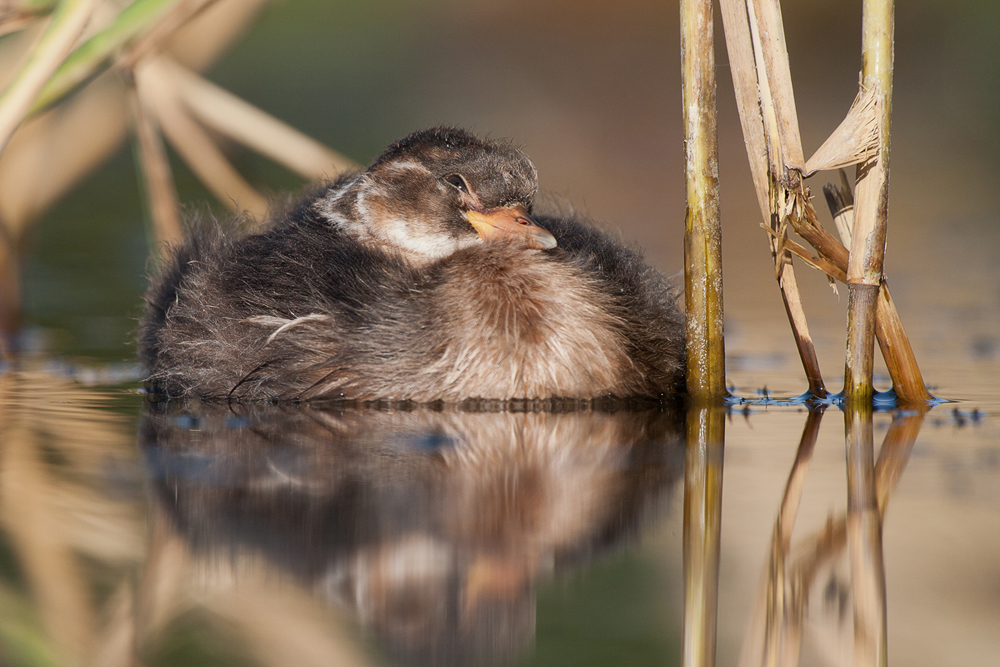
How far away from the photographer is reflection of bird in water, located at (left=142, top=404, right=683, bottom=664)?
288 cm

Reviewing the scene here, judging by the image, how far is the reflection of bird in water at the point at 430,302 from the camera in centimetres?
496

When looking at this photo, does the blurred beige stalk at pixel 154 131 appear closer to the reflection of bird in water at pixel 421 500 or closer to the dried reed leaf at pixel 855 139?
the reflection of bird in water at pixel 421 500

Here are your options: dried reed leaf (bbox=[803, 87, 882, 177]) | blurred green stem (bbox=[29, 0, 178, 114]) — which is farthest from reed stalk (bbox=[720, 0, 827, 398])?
blurred green stem (bbox=[29, 0, 178, 114])

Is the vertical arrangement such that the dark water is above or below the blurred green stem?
below

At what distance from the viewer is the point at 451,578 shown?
9.86ft

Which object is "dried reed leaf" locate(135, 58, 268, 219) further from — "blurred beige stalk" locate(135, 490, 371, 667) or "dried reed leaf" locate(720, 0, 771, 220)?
"blurred beige stalk" locate(135, 490, 371, 667)

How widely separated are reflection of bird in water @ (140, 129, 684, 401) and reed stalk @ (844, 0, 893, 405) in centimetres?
80

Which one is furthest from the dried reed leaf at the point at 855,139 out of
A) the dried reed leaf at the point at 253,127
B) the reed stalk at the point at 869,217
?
the dried reed leaf at the point at 253,127

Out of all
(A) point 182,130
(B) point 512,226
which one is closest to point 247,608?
(B) point 512,226

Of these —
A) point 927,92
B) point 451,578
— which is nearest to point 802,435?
point 451,578

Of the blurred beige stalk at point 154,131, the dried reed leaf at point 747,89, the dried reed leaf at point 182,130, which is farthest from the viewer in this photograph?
the dried reed leaf at point 182,130

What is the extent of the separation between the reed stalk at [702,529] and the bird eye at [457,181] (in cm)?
134

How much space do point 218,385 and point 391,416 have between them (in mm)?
917

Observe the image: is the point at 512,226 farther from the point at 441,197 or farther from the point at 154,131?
the point at 154,131
